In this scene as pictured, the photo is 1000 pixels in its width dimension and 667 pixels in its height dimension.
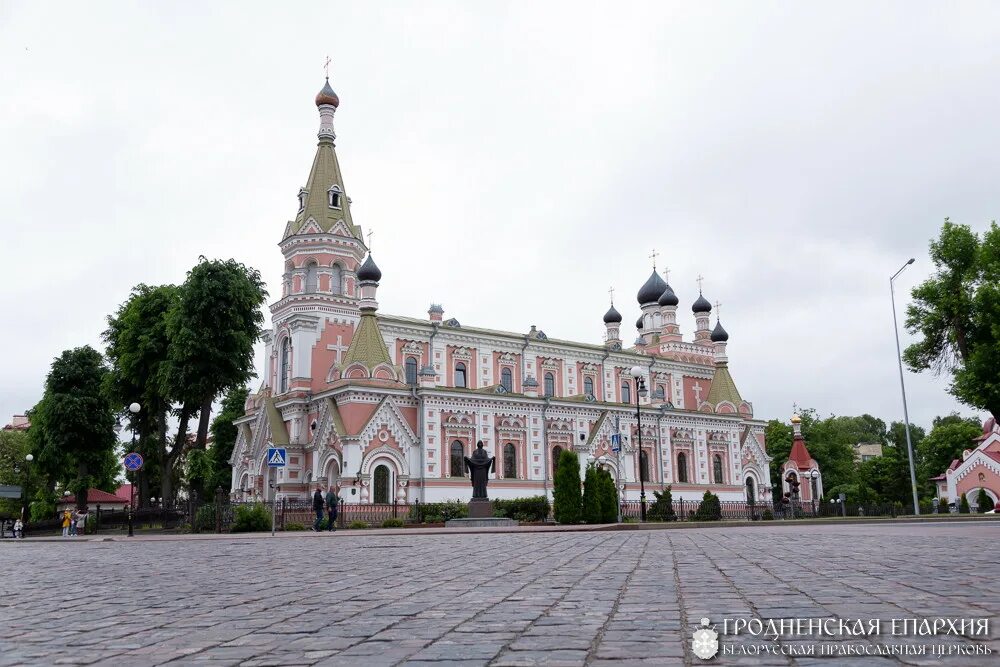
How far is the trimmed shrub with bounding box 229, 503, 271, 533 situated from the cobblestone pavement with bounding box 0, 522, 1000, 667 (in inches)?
720

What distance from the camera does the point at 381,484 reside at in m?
38.9

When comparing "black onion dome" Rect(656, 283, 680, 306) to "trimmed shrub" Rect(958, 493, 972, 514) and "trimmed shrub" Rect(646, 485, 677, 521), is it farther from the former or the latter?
"trimmed shrub" Rect(646, 485, 677, 521)

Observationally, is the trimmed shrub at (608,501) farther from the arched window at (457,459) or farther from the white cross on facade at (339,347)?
the white cross on facade at (339,347)

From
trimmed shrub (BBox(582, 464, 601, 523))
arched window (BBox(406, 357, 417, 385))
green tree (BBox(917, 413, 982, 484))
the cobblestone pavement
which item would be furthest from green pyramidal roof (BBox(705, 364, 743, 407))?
the cobblestone pavement

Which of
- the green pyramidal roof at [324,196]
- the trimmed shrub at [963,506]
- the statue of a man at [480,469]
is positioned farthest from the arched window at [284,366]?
the trimmed shrub at [963,506]

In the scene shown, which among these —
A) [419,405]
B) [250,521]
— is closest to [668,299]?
[419,405]

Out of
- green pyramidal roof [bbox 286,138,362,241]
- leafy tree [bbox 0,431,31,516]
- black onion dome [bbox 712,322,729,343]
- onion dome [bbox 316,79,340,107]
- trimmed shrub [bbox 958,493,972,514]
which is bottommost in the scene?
trimmed shrub [bbox 958,493,972,514]

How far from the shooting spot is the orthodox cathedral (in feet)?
130

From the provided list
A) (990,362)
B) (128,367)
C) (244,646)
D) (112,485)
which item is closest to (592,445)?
(990,362)

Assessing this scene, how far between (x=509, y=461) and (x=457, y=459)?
3504 millimetres

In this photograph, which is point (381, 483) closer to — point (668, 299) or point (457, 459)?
point (457, 459)

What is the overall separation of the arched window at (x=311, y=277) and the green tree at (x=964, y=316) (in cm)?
3083

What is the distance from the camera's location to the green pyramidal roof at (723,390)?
188 ft

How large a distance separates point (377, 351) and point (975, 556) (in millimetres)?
34462
